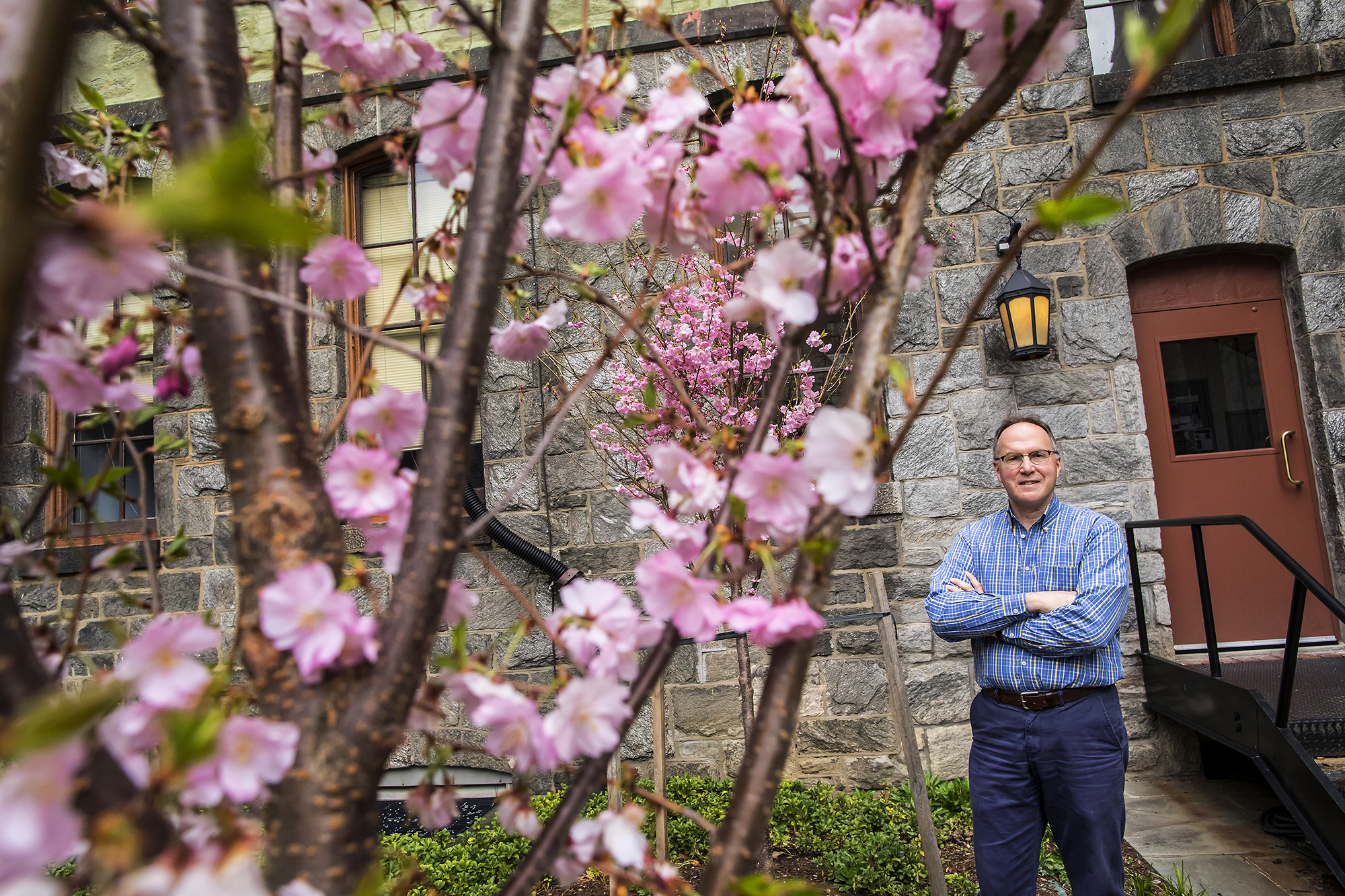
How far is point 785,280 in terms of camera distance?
2.36ft

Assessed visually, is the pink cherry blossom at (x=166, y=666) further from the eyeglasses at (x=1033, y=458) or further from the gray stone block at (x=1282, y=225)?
the gray stone block at (x=1282, y=225)

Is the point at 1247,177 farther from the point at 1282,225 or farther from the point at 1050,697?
the point at 1050,697

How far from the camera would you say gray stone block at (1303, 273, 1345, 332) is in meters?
3.72

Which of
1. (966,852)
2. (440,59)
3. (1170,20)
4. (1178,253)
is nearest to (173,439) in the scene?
(440,59)

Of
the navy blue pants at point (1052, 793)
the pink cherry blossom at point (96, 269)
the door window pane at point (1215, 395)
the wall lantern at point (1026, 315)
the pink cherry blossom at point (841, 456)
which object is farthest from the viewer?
the door window pane at point (1215, 395)

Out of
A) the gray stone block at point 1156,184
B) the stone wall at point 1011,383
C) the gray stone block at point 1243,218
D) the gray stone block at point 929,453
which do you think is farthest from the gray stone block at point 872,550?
the gray stone block at point 1243,218

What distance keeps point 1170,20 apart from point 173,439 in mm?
1445

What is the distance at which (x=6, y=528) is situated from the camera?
2.54 ft

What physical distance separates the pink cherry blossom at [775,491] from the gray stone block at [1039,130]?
3993 millimetres

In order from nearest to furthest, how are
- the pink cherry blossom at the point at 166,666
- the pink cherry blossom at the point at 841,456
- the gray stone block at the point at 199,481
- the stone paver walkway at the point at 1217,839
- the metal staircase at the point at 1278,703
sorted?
1. the pink cherry blossom at the point at 166,666
2. the pink cherry blossom at the point at 841,456
3. the metal staircase at the point at 1278,703
4. the stone paver walkway at the point at 1217,839
5. the gray stone block at the point at 199,481

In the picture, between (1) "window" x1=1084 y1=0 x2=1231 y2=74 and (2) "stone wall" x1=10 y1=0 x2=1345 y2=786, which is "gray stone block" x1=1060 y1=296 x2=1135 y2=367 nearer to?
(2) "stone wall" x1=10 y1=0 x2=1345 y2=786

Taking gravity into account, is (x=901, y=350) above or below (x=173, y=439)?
above

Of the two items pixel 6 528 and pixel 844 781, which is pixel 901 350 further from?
pixel 6 528

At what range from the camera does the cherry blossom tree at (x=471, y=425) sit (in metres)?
0.58
